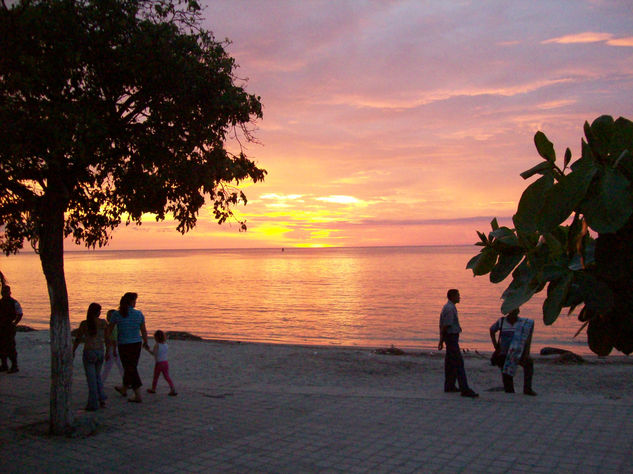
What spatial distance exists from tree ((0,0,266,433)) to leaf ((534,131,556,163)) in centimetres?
604

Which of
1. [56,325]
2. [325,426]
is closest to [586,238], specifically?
[325,426]

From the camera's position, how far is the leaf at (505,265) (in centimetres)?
192

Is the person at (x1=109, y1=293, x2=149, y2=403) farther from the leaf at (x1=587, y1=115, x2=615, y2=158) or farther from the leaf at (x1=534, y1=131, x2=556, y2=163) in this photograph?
the leaf at (x1=587, y1=115, x2=615, y2=158)

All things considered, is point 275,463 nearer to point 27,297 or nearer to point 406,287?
point 27,297

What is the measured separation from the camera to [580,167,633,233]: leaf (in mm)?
1287

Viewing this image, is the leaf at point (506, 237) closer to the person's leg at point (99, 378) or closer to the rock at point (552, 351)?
the person's leg at point (99, 378)

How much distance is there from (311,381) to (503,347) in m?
4.14

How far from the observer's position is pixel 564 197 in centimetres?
135

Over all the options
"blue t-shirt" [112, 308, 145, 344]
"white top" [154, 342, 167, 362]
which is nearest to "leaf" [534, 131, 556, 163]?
"blue t-shirt" [112, 308, 145, 344]

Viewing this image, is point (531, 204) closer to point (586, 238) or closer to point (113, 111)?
point (586, 238)

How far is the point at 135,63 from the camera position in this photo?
7164mm

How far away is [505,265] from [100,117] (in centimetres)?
676

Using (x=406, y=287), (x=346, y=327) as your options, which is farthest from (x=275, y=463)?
(x=406, y=287)

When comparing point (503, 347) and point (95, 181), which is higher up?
point (95, 181)
